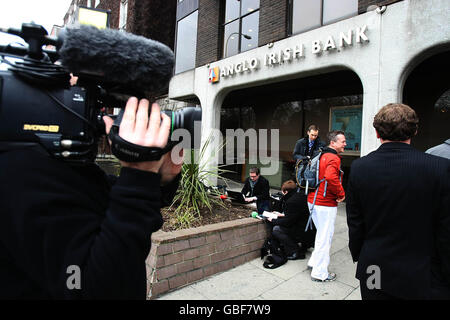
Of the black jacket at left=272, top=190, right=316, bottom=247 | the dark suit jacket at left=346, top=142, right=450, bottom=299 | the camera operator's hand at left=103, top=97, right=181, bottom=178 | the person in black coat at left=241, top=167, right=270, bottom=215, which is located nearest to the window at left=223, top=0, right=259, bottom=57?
the person in black coat at left=241, top=167, right=270, bottom=215

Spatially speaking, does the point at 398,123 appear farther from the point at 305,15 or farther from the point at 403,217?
the point at 305,15

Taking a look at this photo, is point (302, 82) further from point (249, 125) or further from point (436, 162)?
point (436, 162)

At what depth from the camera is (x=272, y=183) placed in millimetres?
10516

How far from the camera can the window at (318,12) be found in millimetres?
6336

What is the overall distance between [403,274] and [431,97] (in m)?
7.22

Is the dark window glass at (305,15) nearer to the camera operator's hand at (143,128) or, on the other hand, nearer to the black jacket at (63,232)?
the camera operator's hand at (143,128)

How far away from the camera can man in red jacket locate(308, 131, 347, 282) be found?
358 cm

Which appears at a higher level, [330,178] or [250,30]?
[250,30]

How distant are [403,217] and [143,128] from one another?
1682 millimetres

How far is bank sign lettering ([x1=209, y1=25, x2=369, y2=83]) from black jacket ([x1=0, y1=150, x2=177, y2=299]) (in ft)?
20.2

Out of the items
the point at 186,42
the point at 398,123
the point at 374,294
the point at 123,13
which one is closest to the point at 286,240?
the point at 374,294

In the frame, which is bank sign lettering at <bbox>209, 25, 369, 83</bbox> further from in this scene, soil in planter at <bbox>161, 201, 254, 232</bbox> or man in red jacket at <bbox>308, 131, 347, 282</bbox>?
soil in planter at <bbox>161, 201, 254, 232</bbox>

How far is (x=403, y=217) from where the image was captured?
1.73 m
